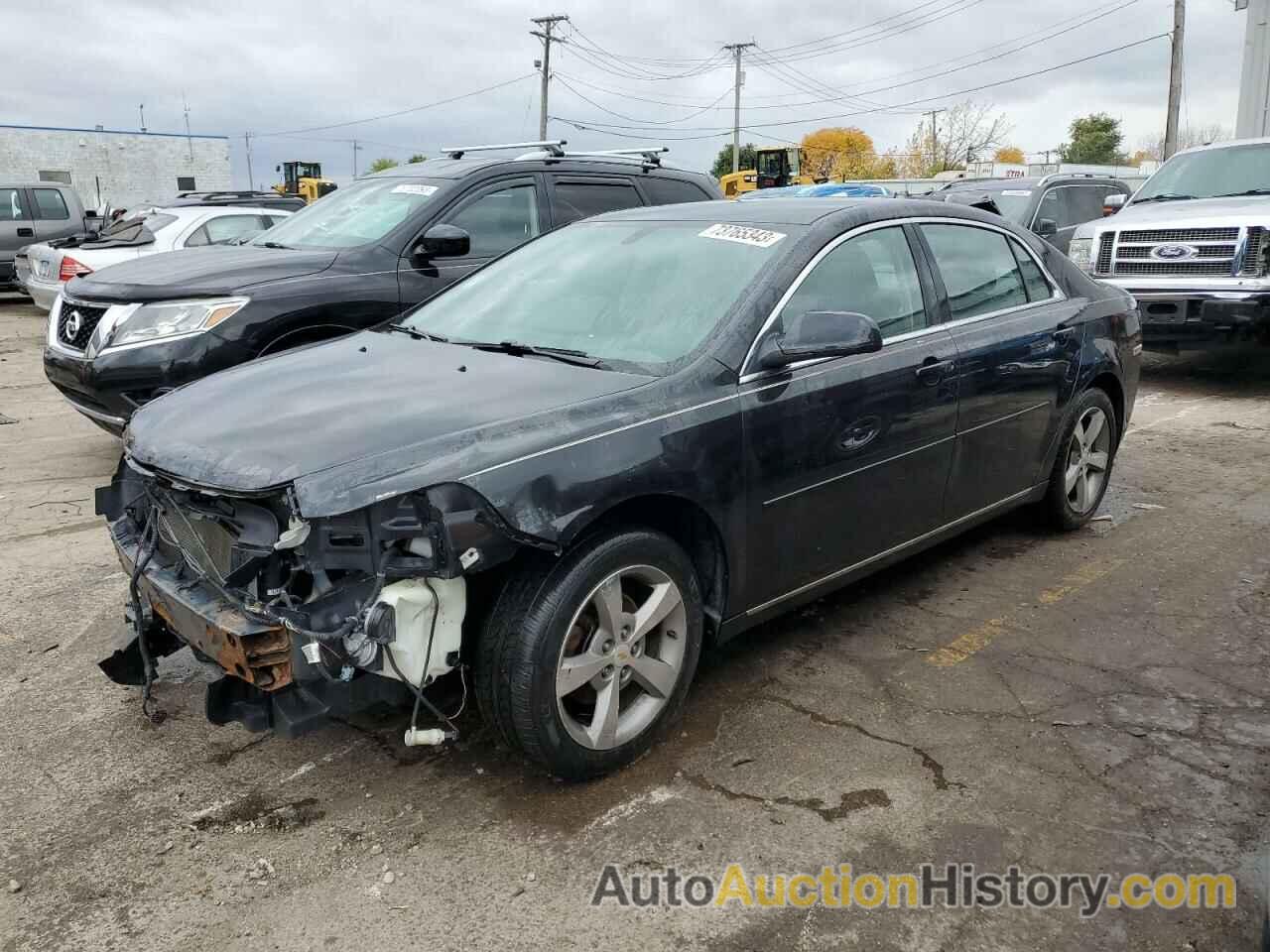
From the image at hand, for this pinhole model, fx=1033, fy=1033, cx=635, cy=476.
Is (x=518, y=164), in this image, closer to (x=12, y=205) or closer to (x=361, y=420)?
(x=361, y=420)

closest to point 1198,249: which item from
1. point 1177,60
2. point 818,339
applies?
point 818,339

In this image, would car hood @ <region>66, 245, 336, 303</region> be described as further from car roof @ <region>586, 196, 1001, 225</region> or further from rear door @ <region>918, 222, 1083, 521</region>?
rear door @ <region>918, 222, 1083, 521</region>

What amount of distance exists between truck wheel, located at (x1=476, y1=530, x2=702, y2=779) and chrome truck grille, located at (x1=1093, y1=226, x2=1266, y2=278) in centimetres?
787

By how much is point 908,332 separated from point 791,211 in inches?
25.8

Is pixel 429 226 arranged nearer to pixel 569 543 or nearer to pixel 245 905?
pixel 569 543

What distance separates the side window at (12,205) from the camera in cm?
1706

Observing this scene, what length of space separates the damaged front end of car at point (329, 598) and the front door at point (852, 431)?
3.31 feet

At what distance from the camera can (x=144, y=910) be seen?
2598 millimetres

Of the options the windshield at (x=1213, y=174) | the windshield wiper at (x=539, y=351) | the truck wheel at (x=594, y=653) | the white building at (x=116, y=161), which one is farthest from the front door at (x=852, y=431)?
the white building at (x=116, y=161)

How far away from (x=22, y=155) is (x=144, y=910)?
56.0m

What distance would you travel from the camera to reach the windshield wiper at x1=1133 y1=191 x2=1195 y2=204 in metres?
10.2

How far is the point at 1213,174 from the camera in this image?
10195 millimetres

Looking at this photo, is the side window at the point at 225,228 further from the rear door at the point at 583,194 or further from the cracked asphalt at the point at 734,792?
the cracked asphalt at the point at 734,792

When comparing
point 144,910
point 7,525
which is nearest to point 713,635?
point 144,910
